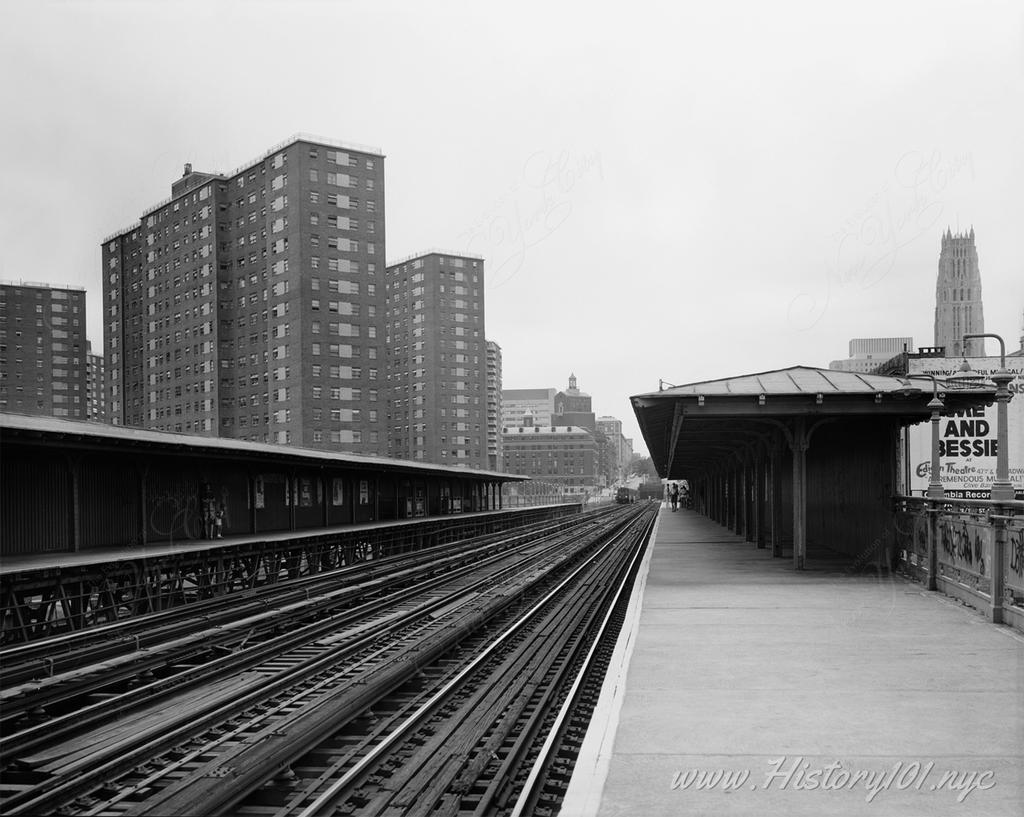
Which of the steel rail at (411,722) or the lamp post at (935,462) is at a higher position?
the lamp post at (935,462)

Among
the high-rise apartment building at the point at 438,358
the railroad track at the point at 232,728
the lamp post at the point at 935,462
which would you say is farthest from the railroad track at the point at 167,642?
the high-rise apartment building at the point at 438,358

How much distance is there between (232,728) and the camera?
30.6 ft

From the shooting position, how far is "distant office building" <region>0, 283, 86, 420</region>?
148 meters

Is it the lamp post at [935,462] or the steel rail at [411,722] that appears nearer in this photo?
the steel rail at [411,722]

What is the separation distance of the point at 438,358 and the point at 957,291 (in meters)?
74.9

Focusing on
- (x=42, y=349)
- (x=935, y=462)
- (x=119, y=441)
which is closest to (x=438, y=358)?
(x=42, y=349)

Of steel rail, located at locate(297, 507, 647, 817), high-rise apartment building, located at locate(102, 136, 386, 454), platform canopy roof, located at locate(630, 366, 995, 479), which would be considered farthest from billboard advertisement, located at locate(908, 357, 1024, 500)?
high-rise apartment building, located at locate(102, 136, 386, 454)

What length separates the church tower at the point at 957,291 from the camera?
127 m

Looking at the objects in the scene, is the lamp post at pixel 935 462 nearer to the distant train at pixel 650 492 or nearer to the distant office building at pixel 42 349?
the distant train at pixel 650 492

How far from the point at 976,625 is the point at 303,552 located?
1865cm

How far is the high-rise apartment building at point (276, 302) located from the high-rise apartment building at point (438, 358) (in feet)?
118

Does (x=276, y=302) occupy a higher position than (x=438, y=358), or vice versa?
(x=276, y=302)

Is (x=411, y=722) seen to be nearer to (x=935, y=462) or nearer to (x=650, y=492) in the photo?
(x=935, y=462)

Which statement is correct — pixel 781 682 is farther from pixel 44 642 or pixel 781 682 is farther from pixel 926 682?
pixel 44 642
